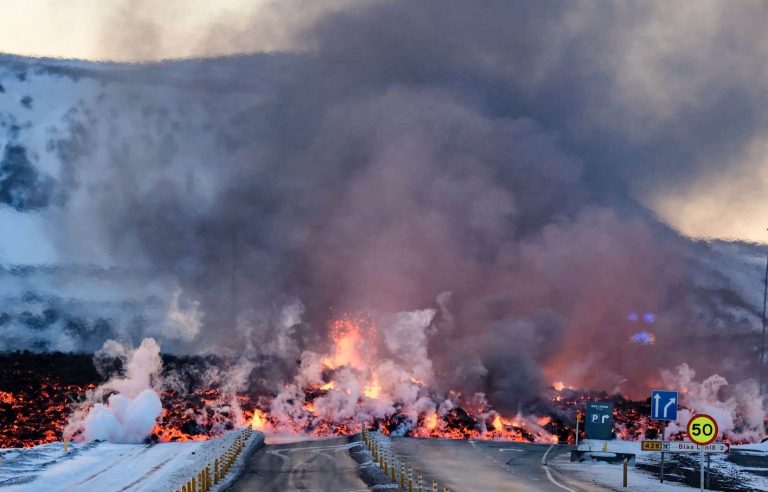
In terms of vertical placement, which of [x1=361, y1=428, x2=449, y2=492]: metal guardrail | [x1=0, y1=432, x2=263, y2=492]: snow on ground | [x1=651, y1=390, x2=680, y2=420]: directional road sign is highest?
[x1=651, y1=390, x2=680, y2=420]: directional road sign

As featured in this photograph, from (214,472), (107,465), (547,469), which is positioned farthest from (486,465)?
(107,465)

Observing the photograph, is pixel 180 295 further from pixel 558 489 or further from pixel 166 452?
pixel 558 489

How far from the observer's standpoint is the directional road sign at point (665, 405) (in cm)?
5094

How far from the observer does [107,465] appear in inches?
2491

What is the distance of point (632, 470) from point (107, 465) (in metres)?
31.8

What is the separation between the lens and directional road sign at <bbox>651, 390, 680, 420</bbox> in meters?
50.9

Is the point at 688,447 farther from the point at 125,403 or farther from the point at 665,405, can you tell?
the point at 125,403

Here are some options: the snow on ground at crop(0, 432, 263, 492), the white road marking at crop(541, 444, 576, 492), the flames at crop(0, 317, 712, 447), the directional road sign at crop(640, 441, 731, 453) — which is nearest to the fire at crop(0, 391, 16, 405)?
the flames at crop(0, 317, 712, 447)

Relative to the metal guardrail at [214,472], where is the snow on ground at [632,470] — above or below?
above

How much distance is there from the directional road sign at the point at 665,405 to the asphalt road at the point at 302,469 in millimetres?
14574

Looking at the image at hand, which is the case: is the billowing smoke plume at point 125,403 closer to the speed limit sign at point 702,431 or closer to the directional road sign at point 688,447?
the directional road sign at point 688,447

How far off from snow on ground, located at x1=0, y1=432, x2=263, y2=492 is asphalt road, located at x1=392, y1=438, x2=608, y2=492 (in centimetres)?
1227

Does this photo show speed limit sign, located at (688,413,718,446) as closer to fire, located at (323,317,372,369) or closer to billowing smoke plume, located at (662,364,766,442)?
billowing smoke plume, located at (662,364,766,442)

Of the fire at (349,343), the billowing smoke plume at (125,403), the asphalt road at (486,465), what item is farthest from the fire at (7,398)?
the asphalt road at (486,465)
